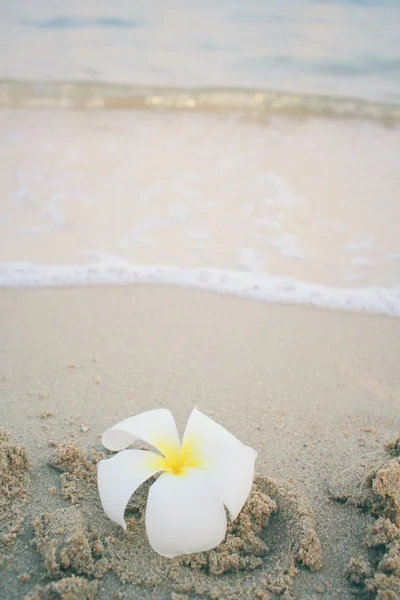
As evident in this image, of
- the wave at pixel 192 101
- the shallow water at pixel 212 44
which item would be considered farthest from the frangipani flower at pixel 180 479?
the shallow water at pixel 212 44

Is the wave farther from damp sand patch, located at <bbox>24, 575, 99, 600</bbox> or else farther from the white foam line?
damp sand patch, located at <bbox>24, 575, 99, 600</bbox>

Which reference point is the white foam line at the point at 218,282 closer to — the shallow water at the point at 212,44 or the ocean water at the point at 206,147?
the ocean water at the point at 206,147

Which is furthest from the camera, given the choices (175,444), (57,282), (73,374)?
(57,282)

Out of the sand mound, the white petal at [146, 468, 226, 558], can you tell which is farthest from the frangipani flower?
the sand mound

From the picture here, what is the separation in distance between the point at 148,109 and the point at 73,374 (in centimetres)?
453

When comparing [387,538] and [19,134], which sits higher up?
[387,538]

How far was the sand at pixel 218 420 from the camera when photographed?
147cm

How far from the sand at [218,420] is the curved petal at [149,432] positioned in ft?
0.62

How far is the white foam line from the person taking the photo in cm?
320

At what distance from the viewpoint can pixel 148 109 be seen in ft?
21.2

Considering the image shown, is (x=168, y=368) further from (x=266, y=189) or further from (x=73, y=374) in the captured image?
(x=266, y=189)

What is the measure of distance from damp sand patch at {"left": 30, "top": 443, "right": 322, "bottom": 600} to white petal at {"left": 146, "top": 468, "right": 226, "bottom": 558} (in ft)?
0.47

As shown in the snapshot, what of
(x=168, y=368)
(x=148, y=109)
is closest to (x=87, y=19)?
(x=148, y=109)

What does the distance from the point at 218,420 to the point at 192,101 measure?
16.4 feet
